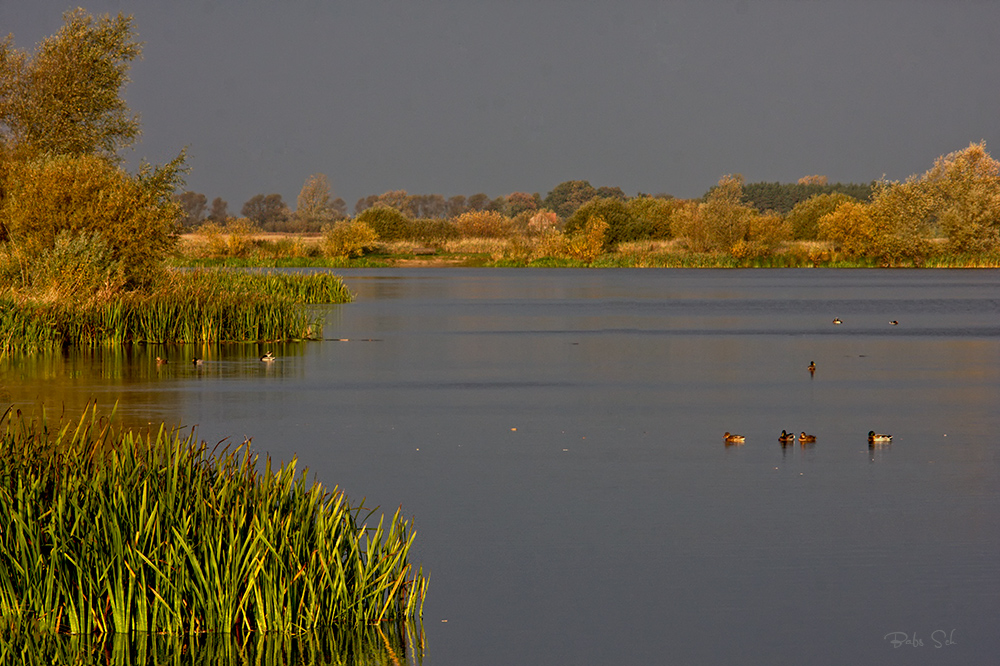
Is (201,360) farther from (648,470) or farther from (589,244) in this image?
(589,244)

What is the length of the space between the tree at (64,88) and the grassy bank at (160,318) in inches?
248

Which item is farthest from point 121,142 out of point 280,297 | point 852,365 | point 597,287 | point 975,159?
point 975,159

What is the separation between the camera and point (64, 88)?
2927cm

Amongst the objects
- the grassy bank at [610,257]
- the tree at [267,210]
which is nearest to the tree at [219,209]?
the tree at [267,210]

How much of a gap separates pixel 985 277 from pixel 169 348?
4623 centimetres

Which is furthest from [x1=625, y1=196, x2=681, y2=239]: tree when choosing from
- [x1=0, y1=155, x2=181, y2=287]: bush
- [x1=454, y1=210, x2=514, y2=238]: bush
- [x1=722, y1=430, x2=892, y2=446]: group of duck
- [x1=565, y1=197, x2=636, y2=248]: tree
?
[x1=722, y1=430, x2=892, y2=446]: group of duck

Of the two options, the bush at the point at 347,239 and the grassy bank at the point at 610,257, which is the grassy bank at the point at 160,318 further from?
the bush at the point at 347,239

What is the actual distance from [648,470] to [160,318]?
14064 mm

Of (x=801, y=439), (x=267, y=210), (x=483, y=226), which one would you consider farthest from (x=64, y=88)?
(x=267, y=210)

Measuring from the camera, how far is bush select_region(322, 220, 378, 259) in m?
71.2

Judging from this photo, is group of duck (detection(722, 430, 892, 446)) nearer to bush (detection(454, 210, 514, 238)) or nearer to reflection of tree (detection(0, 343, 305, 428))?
reflection of tree (detection(0, 343, 305, 428))

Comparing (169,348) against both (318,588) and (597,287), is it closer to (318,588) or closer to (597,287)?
(318,588)

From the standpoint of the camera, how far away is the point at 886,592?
6965 mm

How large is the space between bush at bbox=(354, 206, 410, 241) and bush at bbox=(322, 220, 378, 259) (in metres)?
6.57
